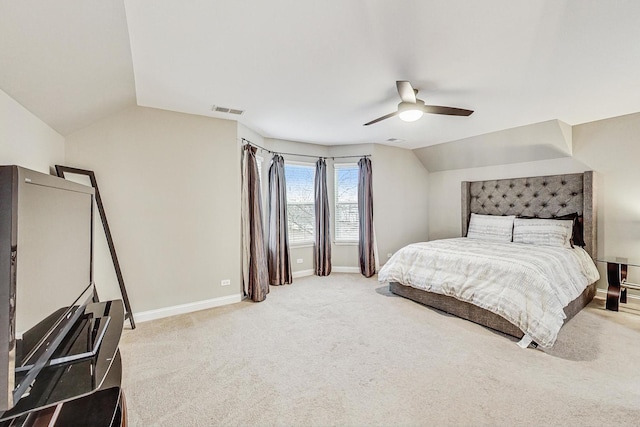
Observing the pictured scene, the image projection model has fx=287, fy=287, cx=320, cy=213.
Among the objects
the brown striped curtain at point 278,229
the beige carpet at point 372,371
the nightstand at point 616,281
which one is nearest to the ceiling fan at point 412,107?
the beige carpet at point 372,371

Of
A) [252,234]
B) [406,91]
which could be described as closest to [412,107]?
[406,91]

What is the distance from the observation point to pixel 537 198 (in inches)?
167

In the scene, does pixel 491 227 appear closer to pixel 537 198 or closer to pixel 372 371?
pixel 537 198

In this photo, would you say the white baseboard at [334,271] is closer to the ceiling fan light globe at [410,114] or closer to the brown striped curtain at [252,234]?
the brown striped curtain at [252,234]

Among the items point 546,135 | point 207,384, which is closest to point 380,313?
point 207,384

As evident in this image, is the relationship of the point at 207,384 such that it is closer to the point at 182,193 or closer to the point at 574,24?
the point at 182,193

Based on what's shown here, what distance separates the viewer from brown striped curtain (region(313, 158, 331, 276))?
5.04 metres

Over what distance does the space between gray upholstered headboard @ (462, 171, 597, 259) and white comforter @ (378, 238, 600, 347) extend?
0.58 meters

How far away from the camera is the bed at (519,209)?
296 cm

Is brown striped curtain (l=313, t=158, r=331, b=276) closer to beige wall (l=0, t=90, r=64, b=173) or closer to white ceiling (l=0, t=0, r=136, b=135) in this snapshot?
white ceiling (l=0, t=0, r=136, b=135)

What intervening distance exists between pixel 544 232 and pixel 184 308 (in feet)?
15.4

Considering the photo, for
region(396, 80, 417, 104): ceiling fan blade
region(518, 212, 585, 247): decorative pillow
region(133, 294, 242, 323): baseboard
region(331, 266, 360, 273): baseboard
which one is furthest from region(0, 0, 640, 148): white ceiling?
region(331, 266, 360, 273): baseboard

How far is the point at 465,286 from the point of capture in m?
3.01

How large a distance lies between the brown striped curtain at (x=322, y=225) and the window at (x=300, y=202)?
0.13 meters
